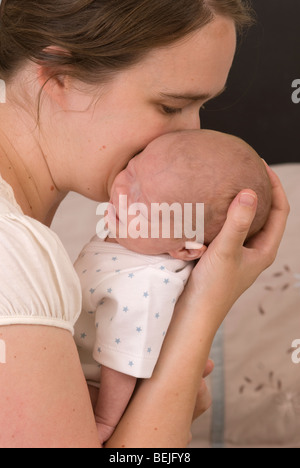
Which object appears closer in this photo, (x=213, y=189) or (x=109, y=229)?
(x=213, y=189)

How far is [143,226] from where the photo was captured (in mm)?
1297

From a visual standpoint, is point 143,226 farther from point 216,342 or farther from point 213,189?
point 216,342

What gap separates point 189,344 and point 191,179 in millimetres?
313

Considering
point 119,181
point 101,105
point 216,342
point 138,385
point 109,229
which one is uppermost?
point 101,105

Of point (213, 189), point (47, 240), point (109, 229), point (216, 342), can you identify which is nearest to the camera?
point (47, 240)

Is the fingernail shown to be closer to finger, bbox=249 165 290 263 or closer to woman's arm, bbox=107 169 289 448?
woman's arm, bbox=107 169 289 448

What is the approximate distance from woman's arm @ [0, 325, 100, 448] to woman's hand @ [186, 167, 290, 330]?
1.12 feet

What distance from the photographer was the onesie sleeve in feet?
4.01

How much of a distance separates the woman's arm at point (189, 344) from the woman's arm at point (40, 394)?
177mm

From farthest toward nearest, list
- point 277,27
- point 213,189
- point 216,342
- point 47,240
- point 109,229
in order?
point 277,27 < point 216,342 < point 109,229 < point 213,189 < point 47,240

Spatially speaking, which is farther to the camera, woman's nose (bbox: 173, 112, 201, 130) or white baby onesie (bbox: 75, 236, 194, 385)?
woman's nose (bbox: 173, 112, 201, 130)

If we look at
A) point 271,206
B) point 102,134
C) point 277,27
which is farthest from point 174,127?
point 277,27

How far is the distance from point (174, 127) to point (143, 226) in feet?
0.69

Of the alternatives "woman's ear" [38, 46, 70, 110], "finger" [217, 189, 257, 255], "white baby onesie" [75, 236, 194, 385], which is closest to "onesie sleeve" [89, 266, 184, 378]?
"white baby onesie" [75, 236, 194, 385]
